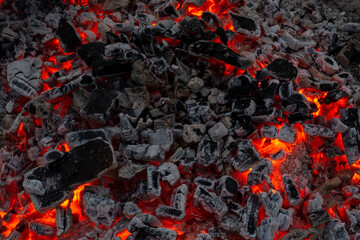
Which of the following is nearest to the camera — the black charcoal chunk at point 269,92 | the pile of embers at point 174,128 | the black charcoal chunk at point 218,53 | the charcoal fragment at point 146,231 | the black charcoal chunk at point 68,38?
the charcoal fragment at point 146,231

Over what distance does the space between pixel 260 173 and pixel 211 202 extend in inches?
12.9

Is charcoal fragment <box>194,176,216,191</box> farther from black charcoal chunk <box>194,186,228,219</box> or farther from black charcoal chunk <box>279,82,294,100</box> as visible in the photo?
black charcoal chunk <box>279,82,294,100</box>

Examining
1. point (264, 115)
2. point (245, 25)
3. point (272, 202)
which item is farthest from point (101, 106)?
point (245, 25)

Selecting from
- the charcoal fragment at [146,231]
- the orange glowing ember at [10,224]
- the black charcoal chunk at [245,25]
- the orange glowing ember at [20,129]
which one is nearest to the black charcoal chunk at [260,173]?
the charcoal fragment at [146,231]

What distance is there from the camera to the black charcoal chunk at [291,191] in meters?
1.65

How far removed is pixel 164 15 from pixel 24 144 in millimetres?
1353

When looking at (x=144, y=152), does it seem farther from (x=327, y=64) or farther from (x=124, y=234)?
(x=327, y=64)

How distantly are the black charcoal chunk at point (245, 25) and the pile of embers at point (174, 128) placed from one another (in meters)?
0.01

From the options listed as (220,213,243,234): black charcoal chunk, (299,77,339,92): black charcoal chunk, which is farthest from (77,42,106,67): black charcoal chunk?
(299,77,339,92): black charcoal chunk

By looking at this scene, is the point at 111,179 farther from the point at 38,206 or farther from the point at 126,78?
the point at 126,78

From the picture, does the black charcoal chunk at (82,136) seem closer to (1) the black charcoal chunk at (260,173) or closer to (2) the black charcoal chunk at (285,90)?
(1) the black charcoal chunk at (260,173)

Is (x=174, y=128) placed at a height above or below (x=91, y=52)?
below

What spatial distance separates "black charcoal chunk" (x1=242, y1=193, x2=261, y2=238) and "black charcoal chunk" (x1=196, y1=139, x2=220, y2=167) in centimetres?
27

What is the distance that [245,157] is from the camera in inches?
67.3
